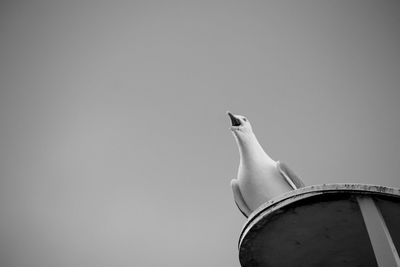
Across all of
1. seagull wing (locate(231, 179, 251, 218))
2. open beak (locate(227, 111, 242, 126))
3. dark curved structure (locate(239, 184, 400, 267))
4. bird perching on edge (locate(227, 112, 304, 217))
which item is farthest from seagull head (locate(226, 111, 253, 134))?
dark curved structure (locate(239, 184, 400, 267))

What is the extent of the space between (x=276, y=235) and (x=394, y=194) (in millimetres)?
740

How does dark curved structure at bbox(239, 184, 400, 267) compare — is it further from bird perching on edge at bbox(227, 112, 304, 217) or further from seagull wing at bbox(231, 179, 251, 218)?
seagull wing at bbox(231, 179, 251, 218)

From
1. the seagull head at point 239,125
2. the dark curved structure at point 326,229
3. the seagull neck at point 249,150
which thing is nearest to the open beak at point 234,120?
the seagull head at point 239,125

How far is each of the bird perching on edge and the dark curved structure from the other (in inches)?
61.1

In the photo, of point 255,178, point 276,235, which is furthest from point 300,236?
point 255,178

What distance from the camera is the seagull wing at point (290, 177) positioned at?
14.1 feet

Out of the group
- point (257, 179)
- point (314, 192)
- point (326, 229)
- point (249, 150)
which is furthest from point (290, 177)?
point (314, 192)

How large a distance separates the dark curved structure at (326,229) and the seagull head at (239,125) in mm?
2546

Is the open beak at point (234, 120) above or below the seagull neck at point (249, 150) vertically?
above

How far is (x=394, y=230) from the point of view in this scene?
2.43 m

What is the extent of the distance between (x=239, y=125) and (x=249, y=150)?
0.62 m

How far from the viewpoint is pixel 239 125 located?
5.28 meters

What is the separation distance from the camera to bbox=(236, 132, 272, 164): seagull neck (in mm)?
4641

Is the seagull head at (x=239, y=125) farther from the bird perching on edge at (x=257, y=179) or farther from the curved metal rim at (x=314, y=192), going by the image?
the curved metal rim at (x=314, y=192)
